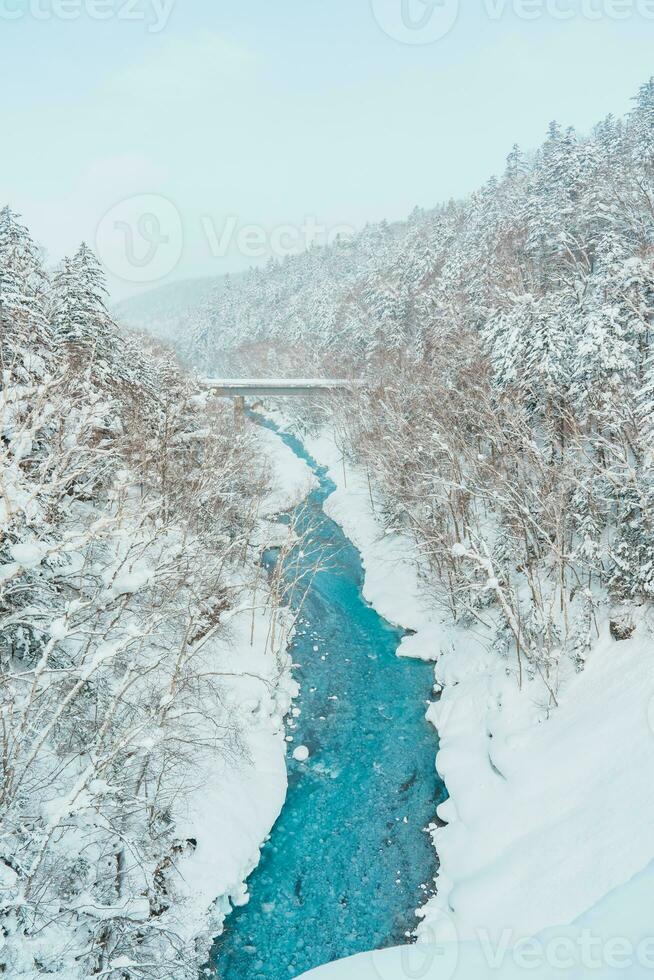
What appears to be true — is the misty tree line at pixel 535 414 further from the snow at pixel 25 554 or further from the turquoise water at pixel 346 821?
the snow at pixel 25 554

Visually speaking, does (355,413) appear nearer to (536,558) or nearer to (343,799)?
(536,558)

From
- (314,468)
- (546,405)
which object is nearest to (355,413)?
(314,468)

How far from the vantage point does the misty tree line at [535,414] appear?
14914 mm

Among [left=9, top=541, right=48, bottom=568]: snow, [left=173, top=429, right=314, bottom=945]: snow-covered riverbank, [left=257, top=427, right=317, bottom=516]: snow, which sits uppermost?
[left=9, top=541, right=48, bottom=568]: snow

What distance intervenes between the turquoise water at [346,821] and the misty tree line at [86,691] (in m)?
1.49

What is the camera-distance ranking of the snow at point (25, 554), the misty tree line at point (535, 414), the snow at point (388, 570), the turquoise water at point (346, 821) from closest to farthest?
the snow at point (25, 554), the turquoise water at point (346, 821), the misty tree line at point (535, 414), the snow at point (388, 570)

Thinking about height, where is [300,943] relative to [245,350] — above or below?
below

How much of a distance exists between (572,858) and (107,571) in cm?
1049

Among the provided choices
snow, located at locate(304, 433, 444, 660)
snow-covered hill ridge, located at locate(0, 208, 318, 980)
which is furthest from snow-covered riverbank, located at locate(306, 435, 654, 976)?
snow-covered hill ridge, located at locate(0, 208, 318, 980)

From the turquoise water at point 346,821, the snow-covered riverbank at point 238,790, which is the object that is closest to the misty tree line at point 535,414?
the turquoise water at point 346,821

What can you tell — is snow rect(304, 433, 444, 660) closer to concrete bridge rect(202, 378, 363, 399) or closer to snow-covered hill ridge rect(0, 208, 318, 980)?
snow-covered hill ridge rect(0, 208, 318, 980)

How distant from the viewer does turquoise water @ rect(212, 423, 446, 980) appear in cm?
1095

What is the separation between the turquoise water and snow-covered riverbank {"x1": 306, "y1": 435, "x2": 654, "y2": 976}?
0.72 meters

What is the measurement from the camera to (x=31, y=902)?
790 cm
